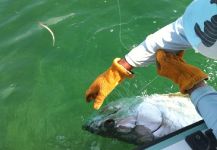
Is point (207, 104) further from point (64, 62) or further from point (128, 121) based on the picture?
point (64, 62)

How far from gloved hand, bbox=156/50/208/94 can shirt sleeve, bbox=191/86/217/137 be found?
8 centimetres

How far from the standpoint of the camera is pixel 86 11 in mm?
5441

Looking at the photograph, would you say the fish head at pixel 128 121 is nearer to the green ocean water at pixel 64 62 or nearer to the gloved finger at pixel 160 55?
the green ocean water at pixel 64 62

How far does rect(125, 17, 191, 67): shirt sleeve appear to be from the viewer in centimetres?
313

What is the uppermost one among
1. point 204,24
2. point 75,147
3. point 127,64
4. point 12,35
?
point 204,24

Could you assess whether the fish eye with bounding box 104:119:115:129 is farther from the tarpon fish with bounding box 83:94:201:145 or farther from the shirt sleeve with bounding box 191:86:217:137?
the shirt sleeve with bounding box 191:86:217:137

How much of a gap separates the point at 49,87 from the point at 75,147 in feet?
2.74

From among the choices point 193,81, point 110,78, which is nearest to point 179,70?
point 193,81

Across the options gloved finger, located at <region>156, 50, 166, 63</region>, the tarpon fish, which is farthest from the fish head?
gloved finger, located at <region>156, 50, 166, 63</region>

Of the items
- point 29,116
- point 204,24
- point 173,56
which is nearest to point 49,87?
point 29,116

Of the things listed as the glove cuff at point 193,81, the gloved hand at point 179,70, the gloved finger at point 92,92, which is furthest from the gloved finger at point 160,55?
the gloved finger at point 92,92

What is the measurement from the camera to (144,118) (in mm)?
3605

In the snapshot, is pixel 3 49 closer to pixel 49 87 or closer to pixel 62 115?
pixel 49 87

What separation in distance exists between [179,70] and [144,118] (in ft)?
2.19
